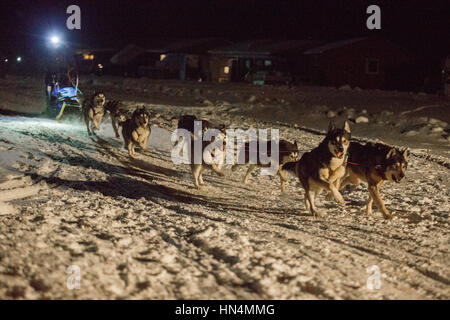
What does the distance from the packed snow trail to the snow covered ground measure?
0.01 metres

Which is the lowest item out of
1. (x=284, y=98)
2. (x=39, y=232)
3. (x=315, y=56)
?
(x=39, y=232)

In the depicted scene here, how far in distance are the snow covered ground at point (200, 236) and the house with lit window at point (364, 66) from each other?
23.0 metres

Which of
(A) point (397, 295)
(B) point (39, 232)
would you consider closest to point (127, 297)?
(B) point (39, 232)

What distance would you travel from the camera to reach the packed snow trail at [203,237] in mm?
3840

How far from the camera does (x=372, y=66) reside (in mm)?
32156

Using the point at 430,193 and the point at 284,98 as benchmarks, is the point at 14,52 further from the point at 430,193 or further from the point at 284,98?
the point at 430,193

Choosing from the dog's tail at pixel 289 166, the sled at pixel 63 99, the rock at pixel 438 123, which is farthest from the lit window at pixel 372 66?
the dog's tail at pixel 289 166

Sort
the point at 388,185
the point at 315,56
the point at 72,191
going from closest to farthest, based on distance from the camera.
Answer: the point at 72,191 → the point at 388,185 → the point at 315,56

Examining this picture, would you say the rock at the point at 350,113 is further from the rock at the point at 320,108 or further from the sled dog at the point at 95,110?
the sled dog at the point at 95,110

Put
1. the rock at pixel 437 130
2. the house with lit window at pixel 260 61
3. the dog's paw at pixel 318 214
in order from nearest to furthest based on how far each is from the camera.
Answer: the dog's paw at pixel 318 214 < the rock at pixel 437 130 < the house with lit window at pixel 260 61

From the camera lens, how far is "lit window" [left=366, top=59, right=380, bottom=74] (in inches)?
1264

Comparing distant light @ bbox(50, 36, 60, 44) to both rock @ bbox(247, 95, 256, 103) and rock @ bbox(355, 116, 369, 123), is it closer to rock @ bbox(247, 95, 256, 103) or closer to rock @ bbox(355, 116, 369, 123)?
rock @ bbox(247, 95, 256, 103)

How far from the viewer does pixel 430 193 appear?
7.83m
